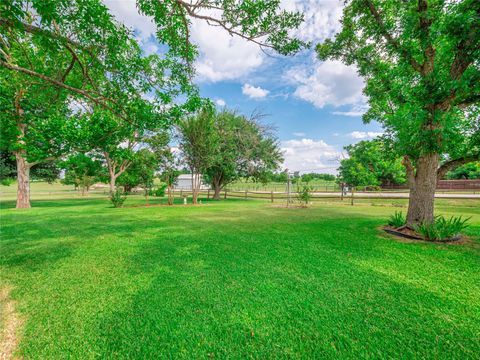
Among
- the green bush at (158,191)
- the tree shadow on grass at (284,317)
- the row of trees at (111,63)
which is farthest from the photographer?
the green bush at (158,191)

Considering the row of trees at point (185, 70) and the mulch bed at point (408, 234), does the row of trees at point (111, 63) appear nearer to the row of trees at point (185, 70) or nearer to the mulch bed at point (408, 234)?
the row of trees at point (185, 70)

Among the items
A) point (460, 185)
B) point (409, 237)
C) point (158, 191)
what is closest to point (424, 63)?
point (409, 237)

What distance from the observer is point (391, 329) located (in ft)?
6.40

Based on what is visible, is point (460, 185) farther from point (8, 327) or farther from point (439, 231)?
point (8, 327)

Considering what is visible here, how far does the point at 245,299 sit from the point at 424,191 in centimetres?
608

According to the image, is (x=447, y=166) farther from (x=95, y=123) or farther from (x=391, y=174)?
(x=391, y=174)

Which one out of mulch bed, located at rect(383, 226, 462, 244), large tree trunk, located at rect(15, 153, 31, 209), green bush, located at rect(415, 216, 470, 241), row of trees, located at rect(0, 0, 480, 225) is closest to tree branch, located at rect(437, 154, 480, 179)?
row of trees, located at rect(0, 0, 480, 225)

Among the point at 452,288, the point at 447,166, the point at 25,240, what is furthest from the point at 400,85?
the point at 25,240

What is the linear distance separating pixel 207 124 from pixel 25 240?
36.1ft

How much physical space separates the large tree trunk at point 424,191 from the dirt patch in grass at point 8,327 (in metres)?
7.95

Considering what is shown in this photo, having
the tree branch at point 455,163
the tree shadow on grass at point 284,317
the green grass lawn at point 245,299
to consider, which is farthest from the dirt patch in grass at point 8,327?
the tree branch at point 455,163

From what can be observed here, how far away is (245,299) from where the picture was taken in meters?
2.46

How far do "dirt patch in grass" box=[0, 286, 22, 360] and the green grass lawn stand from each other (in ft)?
0.19

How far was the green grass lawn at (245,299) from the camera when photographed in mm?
1778
